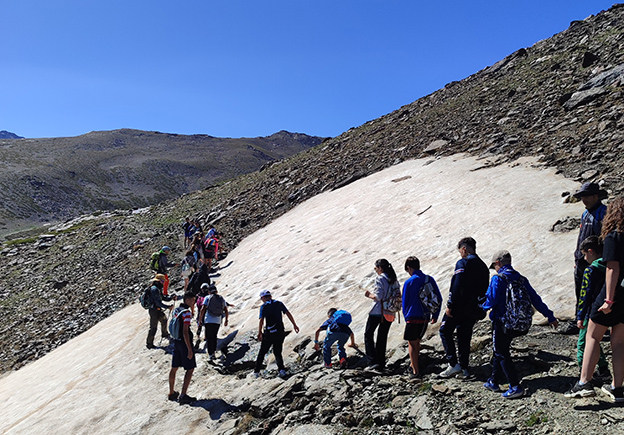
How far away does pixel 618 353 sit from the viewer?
552cm

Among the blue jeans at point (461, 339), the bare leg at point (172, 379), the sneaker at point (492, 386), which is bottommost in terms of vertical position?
the bare leg at point (172, 379)

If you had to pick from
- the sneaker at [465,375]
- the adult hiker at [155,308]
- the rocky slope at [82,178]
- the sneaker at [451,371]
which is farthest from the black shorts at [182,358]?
the rocky slope at [82,178]

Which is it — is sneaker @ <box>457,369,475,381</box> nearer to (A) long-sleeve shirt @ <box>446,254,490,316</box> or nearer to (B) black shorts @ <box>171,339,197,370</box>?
(A) long-sleeve shirt @ <box>446,254,490,316</box>

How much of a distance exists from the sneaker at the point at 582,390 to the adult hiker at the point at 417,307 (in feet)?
7.88

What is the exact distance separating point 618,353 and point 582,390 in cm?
65

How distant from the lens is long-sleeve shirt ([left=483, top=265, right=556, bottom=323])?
6531mm

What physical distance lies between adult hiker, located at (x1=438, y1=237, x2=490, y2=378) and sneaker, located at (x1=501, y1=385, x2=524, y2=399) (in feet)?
3.09

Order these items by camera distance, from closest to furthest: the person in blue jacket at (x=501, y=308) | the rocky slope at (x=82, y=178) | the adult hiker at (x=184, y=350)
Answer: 1. the person in blue jacket at (x=501, y=308)
2. the adult hiker at (x=184, y=350)
3. the rocky slope at (x=82, y=178)

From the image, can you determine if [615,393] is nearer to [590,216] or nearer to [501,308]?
[501,308]

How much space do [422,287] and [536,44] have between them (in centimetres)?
4606

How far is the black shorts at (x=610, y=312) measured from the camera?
543cm

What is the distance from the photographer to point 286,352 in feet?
35.8

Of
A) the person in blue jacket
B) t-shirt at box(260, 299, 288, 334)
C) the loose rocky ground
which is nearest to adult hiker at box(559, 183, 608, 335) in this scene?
the person in blue jacket

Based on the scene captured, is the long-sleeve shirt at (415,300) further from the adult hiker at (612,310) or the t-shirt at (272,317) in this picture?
the t-shirt at (272,317)
